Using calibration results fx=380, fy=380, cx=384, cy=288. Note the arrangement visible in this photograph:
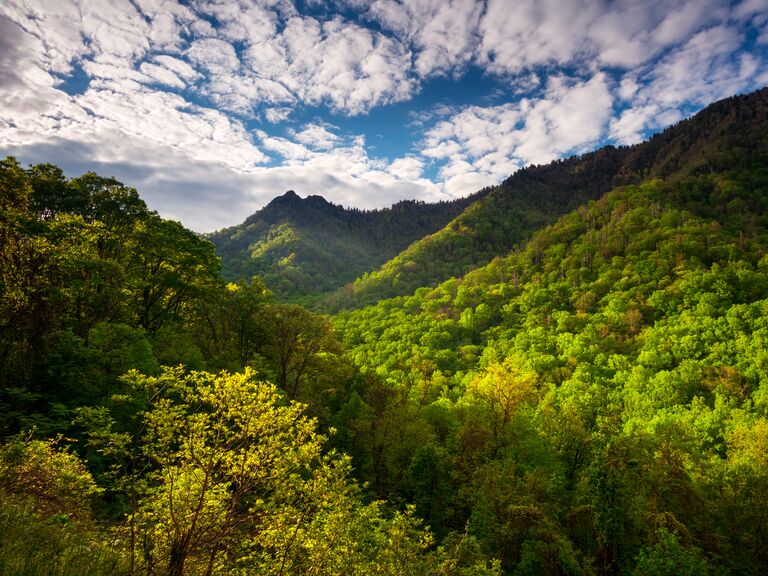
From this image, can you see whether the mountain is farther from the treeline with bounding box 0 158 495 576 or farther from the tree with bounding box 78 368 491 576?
the tree with bounding box 78 368 491 576

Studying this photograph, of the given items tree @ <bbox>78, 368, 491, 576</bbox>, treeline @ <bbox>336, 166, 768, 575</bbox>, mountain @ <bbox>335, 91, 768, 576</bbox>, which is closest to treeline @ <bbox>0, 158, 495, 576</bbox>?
tree @ <bbox>78, 368, 491, 576</bbox>

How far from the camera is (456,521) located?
33469 mm

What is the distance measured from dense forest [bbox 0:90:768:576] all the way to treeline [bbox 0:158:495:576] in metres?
0.11

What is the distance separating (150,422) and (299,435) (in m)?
4.25

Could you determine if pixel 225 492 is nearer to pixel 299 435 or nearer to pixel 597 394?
pixel 299 435

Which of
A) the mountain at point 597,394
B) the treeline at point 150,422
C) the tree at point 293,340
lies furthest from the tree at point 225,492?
the tree at point 293,340

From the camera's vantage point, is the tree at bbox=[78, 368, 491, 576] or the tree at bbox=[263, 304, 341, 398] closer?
the tree at bbox=[78, 368, 491, 576]

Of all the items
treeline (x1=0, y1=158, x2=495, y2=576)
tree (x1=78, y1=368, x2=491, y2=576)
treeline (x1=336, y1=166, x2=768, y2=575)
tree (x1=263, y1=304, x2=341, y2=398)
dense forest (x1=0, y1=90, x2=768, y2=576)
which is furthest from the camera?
tree (x1=263, y1=304, x2=341, y2=398)

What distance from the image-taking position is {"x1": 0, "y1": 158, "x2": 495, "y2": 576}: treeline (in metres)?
10.6

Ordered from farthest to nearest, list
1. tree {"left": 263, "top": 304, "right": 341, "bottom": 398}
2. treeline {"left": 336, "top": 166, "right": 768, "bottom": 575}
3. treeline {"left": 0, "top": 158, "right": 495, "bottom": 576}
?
1. tree {"left": 263, "top": 304, "right": 341, "bottom": 398}
2. treeline {"left": 336, "top": 166, "right": 768, "bottom": 575}
3. treeline {"left": 0, "top": 158, "right": 495, "bottom": 576}

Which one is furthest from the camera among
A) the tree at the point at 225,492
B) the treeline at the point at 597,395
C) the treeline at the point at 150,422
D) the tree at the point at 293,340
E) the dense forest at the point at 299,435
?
the tree at the point at 293,340

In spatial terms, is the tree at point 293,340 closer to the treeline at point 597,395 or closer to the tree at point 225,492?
the treeline at point 597,395

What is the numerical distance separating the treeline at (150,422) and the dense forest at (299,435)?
0.11 meters

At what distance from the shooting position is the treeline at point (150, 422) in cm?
1058
